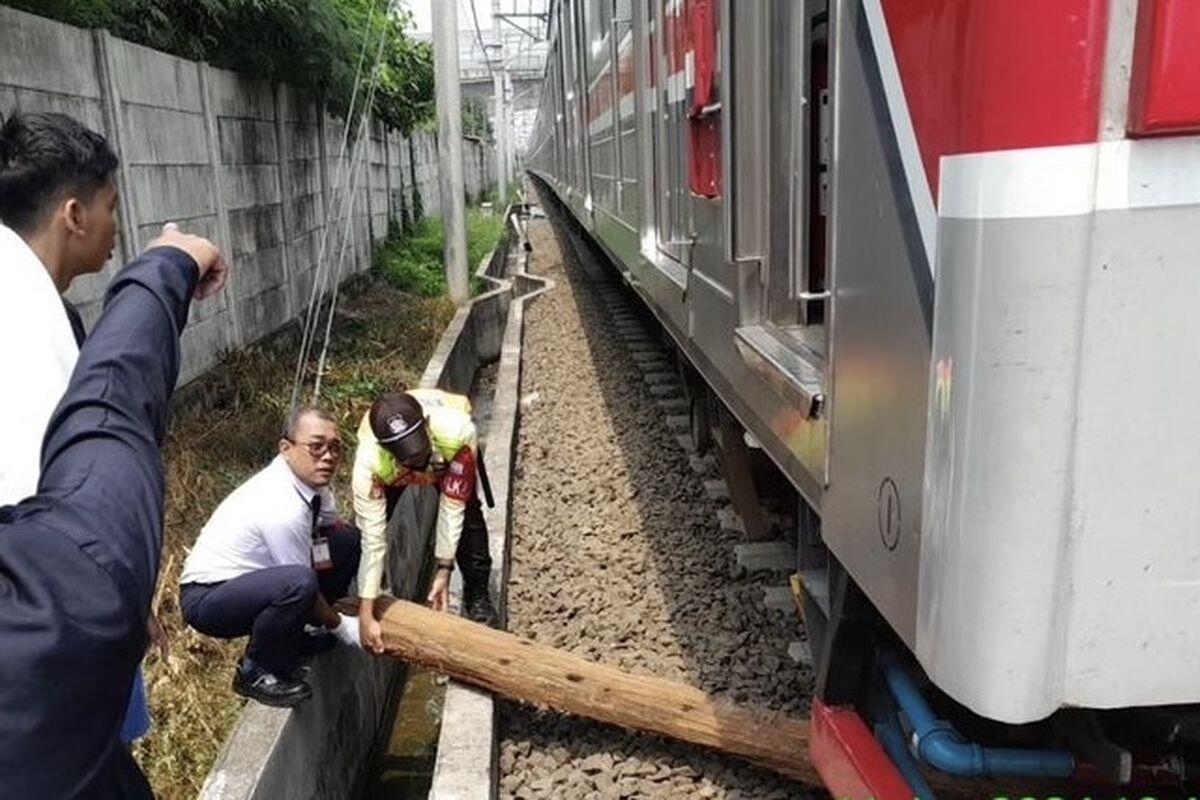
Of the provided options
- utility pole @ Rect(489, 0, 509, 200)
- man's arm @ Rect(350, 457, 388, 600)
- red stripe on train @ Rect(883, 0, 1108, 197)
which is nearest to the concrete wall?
man's arm @ Rect(350, 457, 388, 600)

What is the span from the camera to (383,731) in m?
4.43

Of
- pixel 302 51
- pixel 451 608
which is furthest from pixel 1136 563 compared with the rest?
pixel 302 51

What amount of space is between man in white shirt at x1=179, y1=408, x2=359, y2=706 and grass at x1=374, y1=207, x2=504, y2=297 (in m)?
8.85

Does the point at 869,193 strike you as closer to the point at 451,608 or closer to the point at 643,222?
the point at 451,608

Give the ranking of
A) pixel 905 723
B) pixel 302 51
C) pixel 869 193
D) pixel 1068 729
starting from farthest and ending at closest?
pixel 302 51, pixel 905 723, pixel 1068 729, pixel 869 193

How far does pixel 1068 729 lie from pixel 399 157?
55.0 feet

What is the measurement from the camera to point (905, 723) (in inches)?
83.0

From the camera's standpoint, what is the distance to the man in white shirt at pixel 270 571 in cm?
332

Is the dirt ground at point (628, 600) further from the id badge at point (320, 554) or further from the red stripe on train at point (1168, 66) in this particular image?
the red stripe on train at point (1168, 66)

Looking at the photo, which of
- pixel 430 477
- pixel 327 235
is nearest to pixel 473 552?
pixel 430 477

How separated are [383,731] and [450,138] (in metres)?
8.25

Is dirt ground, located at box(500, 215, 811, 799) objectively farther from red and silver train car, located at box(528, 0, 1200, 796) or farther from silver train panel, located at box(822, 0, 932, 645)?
silver train panel, located at box(822, 0, 932, 645)

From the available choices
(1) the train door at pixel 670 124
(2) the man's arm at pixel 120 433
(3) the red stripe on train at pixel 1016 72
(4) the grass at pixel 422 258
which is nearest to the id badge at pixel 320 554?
(1) the train door at pixel 670 124

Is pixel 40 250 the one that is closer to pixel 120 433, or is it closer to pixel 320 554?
pixel 120 433
